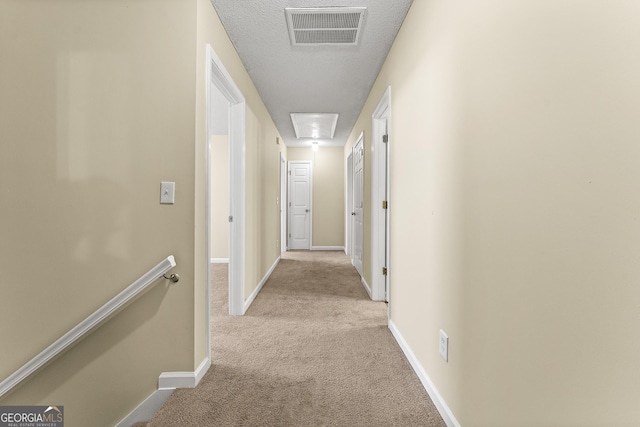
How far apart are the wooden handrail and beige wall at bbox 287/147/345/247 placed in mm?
5661

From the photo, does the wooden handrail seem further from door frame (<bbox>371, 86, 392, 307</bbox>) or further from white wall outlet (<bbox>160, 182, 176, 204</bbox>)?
door frame (<bbox>371, 86, 392, 307</bbox>)

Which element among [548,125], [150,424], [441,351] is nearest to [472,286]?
[441,351]

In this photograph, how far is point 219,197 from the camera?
584 cm

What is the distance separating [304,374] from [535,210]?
156 centimetres

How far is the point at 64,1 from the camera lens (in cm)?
175

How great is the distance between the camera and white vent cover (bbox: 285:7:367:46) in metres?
2.13

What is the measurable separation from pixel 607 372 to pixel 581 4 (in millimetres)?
857

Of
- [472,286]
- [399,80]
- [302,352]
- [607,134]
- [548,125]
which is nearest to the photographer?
[607,134]

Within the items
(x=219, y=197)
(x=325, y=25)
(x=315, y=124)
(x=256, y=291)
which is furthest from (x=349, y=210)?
(x=325, y=25)

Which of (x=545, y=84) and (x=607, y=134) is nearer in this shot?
(x=607, y=134)

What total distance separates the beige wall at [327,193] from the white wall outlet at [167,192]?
552 cm

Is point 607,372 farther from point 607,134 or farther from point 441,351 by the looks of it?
point 441,351

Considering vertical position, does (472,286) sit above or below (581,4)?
below

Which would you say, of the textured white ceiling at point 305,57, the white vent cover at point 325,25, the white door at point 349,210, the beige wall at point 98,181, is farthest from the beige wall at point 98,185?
the white door at point 349,210
